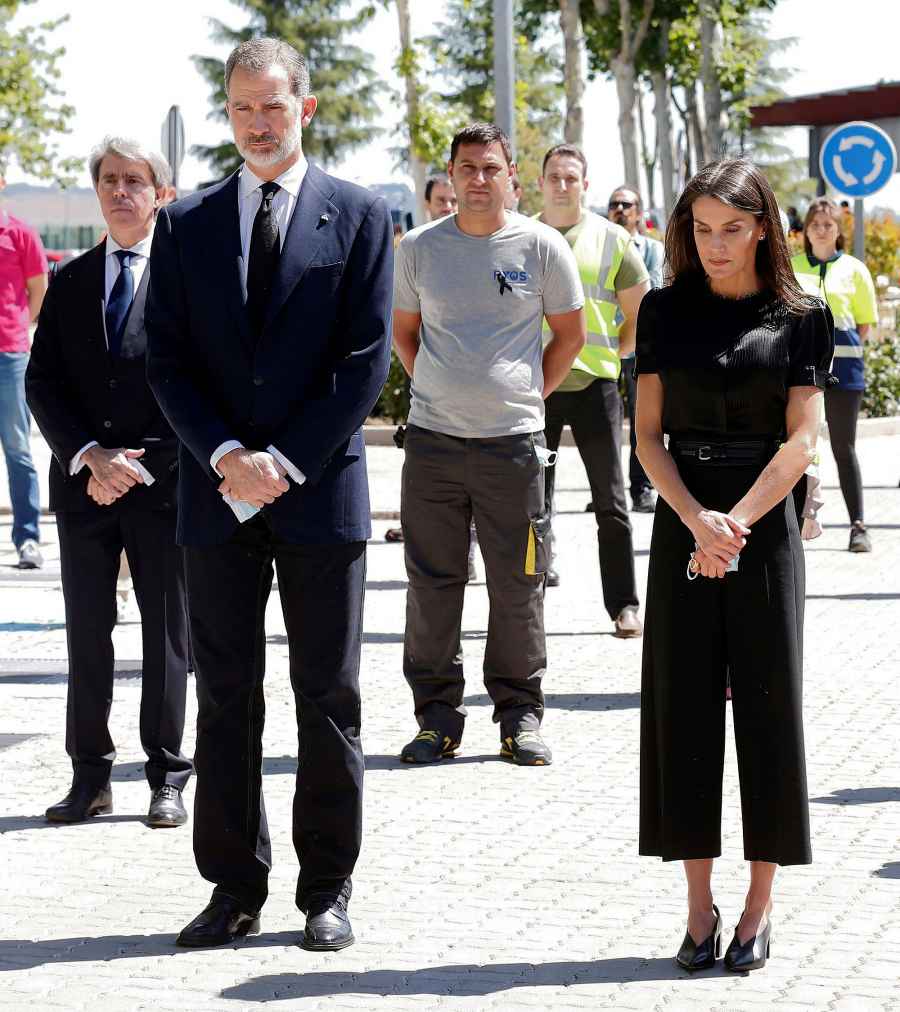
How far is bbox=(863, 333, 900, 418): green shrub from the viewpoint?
21.9 meters

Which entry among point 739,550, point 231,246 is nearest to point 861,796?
point 739,550

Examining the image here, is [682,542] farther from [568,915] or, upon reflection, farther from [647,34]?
[647,34]

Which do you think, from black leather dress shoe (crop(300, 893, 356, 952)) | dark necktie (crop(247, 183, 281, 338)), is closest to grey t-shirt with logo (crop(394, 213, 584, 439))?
dark necktie (crop(247, 183, 281, 338))

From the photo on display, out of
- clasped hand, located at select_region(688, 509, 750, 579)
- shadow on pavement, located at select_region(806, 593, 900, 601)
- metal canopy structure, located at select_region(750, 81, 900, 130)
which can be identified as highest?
metal canopy structure, located at select_region(750, 81, 900, 130)

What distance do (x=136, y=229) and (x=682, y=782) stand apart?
8.89ft

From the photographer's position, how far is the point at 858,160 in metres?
19.0

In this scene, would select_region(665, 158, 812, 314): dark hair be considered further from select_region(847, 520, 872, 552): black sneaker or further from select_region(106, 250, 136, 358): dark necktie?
select_region(847, 520, 872, 552): black sneaker

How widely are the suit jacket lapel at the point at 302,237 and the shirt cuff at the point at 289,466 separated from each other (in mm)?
329

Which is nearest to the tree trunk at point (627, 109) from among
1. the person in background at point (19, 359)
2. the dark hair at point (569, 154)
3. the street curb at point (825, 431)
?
the street curb at point (825, 431)

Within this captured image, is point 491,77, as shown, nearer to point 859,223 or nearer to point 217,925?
point 859,223

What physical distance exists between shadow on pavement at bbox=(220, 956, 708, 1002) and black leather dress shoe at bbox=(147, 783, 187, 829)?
1.56 metres

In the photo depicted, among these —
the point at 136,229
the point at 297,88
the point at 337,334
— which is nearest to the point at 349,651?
the point at 337,334

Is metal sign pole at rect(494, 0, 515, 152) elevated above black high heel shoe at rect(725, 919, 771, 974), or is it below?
above

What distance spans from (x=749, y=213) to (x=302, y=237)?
1132 millimetres
